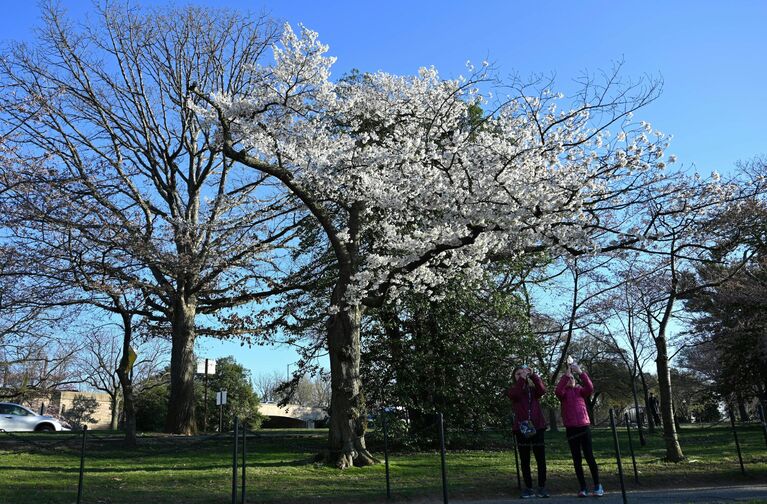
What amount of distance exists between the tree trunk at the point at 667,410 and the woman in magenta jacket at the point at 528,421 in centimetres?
474

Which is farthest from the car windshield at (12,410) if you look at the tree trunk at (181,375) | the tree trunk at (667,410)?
the tree trunk at (667,410)

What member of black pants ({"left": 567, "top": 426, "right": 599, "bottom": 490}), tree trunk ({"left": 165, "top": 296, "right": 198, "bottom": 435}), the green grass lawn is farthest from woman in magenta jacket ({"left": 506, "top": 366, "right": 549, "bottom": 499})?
tree trunk ({"left": 165, "top": 296, "right": 198, "bottom": 435})

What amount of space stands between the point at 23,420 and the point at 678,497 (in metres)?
26.7

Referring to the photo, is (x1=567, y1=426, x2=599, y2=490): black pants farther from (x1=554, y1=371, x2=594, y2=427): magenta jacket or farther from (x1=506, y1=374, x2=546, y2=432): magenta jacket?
(x1=506, y1=374, x2=546, y2=432): magenta jacket

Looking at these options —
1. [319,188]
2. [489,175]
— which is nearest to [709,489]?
[489,175]

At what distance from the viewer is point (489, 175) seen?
1190cm

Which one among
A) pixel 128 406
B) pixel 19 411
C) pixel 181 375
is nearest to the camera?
pixel 128 406

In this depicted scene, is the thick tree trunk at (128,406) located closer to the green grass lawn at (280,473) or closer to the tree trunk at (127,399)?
the tree trunk at (127,399)

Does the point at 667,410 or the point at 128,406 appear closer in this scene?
the point at 667,410

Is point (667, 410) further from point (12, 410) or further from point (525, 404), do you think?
point (12, 410)

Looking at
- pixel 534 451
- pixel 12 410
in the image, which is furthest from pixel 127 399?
pixel 12 410

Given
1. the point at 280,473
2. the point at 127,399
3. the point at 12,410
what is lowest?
the point at 280,473

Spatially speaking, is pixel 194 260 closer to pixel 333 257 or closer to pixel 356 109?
pixel 333 257

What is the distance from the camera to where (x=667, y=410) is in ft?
43.9
